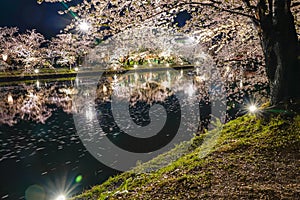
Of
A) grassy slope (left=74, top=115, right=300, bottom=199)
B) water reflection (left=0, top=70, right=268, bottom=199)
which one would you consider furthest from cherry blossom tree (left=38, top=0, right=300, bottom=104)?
water reflection (left=0, top=70, right=268, bottom=199)

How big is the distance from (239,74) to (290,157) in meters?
6.29

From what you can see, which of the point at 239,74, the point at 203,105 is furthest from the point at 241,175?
the point at 203,105

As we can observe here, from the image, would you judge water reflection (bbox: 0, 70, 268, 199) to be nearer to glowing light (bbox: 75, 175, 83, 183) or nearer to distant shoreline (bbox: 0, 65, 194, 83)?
glowing light (bbox: 75, 175, 83, 183)

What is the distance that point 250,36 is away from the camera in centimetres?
1043

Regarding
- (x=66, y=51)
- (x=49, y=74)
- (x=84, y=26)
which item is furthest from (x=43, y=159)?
(x=66, y=51)

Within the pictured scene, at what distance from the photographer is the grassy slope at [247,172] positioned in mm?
4290

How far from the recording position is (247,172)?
16.4 feet

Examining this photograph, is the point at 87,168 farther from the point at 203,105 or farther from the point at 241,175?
the point at 203,105

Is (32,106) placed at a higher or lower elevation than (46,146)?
higher

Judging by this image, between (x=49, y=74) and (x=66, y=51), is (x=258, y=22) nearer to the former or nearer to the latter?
(x=49, y=74)

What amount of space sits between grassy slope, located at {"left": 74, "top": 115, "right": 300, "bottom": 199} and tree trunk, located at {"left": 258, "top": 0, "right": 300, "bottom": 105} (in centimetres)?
93

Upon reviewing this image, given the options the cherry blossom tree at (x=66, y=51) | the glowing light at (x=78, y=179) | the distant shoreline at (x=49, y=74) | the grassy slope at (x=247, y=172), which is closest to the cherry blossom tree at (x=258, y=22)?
the grassy slope at (x=247, y=172)

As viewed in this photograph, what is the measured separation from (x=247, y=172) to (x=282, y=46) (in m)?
3.85

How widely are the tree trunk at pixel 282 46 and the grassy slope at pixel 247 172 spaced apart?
3.04ft
